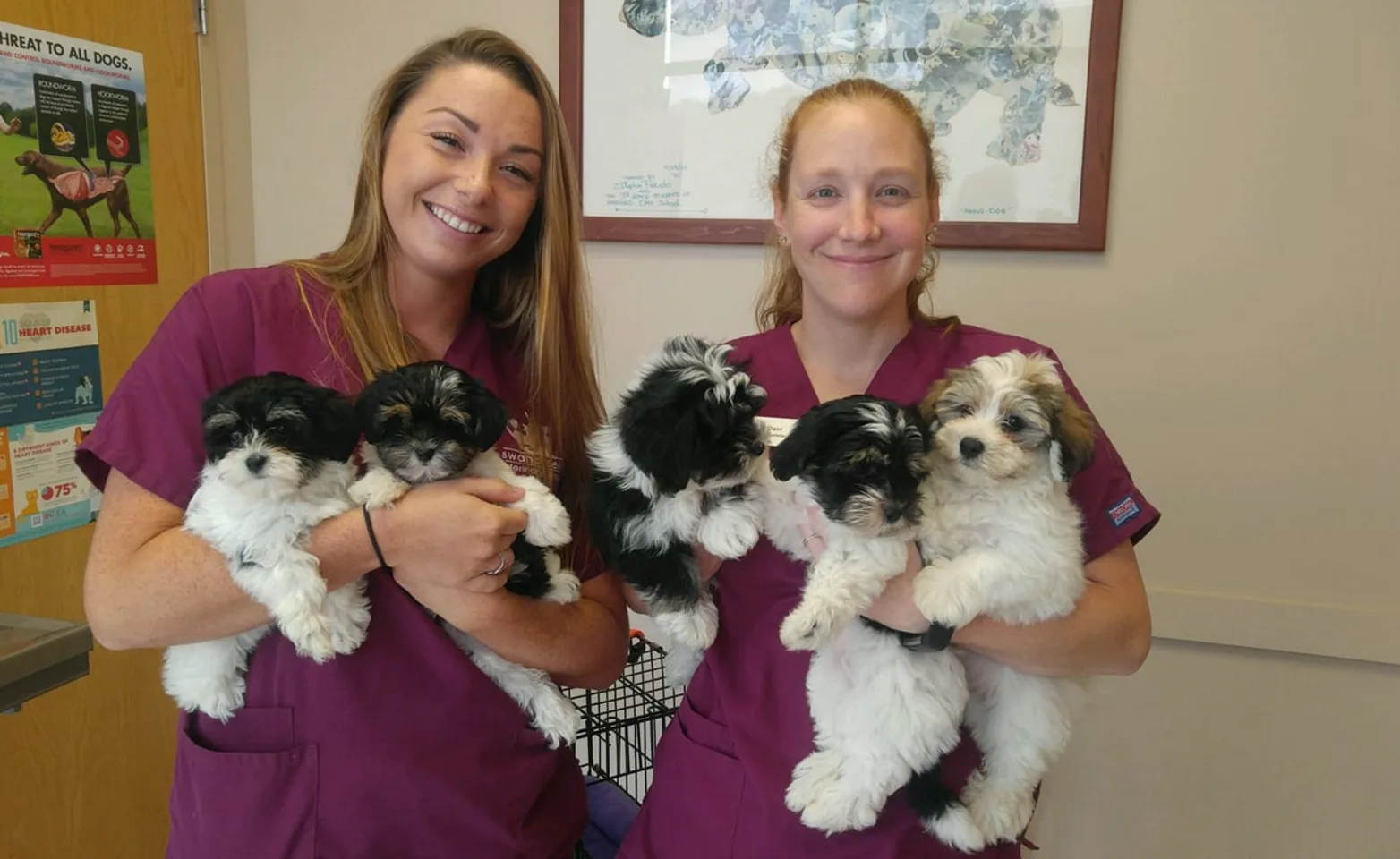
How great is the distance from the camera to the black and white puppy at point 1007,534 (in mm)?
1448

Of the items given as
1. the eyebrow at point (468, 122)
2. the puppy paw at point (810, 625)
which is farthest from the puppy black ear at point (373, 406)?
the puppy paw at point (810, 625)

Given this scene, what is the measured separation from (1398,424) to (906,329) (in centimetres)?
167

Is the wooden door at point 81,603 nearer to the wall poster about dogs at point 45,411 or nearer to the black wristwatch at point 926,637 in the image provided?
the wall poster about dogs at point 45,411

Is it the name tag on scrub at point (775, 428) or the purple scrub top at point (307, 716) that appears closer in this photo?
the purple scrub top at point (307, 716)

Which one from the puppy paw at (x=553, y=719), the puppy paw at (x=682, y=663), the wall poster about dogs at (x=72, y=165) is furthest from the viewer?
the wall poster about dogs at (x=72, y=165)

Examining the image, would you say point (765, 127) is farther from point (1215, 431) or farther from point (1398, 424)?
point (1398, 424)

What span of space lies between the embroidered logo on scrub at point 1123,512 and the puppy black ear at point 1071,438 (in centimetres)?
19

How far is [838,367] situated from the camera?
175 centimetres

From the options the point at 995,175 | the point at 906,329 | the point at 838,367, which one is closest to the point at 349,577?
the point at 838,367

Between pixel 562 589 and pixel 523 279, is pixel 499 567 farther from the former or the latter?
pixel 523 279

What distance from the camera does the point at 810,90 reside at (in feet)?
9.25

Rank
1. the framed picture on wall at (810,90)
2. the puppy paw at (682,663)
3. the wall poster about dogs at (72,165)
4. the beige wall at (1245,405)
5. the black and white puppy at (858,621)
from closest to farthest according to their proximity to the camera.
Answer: the black and white puppy at (858,621)
the puppy paw at (682,663)
the beige wall at (1245,405)
the framed picture on wall at (810,90)
the wall poster about dogs at (72,165)

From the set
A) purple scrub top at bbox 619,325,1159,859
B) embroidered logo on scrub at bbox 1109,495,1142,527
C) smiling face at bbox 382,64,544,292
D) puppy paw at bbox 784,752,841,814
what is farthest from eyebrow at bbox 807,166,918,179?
puppy paw at bbox 784,752,841,814

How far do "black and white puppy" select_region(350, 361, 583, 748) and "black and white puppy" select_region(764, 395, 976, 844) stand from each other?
1.43 feet
